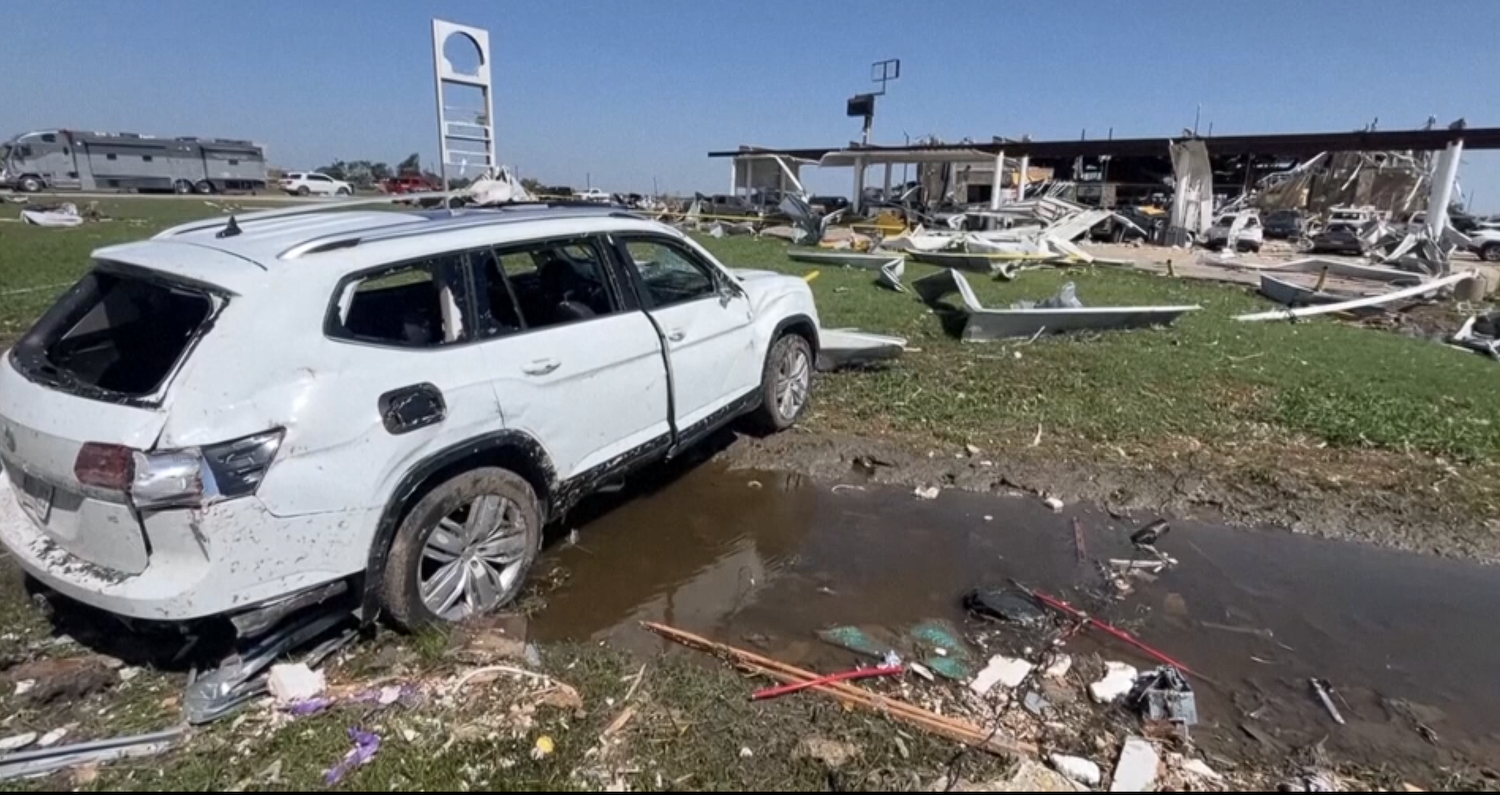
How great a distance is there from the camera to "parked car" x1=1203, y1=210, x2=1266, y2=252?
2611cm

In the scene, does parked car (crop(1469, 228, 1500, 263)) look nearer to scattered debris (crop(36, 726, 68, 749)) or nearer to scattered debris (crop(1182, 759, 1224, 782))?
scattered debris (crop(1182, 759, 1224, 782))

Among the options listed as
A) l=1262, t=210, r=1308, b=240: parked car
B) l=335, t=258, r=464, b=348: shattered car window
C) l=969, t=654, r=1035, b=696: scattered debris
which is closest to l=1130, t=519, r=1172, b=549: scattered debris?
l=969, t=654, r=1035, b=696: scattered debris

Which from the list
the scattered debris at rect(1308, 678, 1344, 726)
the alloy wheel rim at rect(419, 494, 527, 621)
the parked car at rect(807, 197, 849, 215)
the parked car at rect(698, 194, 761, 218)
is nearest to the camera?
the scattered debris at rect(1308, 678, 1344, 726)

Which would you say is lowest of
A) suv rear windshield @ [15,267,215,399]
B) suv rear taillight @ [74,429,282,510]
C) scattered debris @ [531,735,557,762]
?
scattered debris @ [531,735,557,762]

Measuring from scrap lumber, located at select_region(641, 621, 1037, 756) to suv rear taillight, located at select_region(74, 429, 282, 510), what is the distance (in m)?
1.77

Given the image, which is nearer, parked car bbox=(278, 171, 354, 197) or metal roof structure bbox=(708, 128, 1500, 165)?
metal roof structure bbox=(708, 128, 1500, 165)

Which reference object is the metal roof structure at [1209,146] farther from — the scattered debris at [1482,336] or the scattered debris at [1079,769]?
the scattered debris at [1079,769]

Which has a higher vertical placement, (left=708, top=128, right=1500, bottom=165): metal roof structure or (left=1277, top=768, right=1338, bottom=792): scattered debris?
(left=708, top=128, right=1500, bottom=165): metal roof structure

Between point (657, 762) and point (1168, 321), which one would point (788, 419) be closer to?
point (657, 762)

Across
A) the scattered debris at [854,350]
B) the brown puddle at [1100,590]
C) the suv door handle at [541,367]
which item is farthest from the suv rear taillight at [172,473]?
the scattered debris at [854,350]

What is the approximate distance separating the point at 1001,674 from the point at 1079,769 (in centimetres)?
58

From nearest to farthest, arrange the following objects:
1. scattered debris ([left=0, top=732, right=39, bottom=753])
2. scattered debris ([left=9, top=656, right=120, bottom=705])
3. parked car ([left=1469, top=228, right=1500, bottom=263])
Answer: scattered debris ([left=0, top=732, right=39, bottom=753]) < scattered debris ([left=9, top=656, right=120, bottom=705]) < parked car ([left=1469, top=228, right=1500, bottom=263])

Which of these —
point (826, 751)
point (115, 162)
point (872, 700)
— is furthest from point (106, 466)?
point (115, 162)

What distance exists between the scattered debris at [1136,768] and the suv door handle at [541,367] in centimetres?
268
